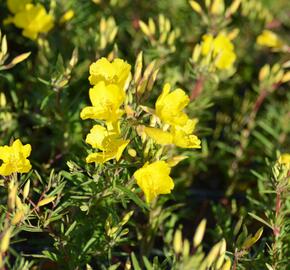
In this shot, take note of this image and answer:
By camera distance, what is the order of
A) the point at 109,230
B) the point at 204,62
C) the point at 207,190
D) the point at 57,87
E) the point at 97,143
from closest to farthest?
1. the point at 97,143
2. the point at 109,230
3. the point at 57,87
4. the point at 204,62
5. the point at 207,190

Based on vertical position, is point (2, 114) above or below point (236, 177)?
above

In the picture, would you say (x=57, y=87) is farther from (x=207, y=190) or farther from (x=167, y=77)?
(x=207, y=190)

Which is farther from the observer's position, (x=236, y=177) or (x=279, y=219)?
→ (x=236, y=177)

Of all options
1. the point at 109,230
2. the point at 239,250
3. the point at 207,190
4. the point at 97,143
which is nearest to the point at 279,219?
the point at 239,250

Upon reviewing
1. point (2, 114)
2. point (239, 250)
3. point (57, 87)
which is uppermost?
point (57, 87)

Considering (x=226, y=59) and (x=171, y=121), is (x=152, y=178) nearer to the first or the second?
(x=171, y=121)

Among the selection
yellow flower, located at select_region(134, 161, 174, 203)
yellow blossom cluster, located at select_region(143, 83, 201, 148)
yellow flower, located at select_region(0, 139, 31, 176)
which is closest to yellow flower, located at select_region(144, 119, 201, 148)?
yellow blossom cluster, located at select_region(143, 83, 201, 148)

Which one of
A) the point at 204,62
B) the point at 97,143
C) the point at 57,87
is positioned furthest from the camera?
the point at 204,62
